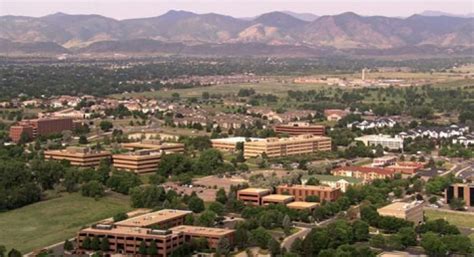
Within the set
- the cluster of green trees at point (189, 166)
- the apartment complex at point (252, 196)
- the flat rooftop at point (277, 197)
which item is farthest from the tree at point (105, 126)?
the flat rooftop at point (277, 197)

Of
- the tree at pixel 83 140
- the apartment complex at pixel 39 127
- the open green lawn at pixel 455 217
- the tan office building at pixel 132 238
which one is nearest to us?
the tan office building at pixel 132 238

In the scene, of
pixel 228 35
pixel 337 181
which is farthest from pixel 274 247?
pixel 228 35

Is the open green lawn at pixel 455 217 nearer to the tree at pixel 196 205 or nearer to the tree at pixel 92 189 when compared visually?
the tree at pixel 196 205

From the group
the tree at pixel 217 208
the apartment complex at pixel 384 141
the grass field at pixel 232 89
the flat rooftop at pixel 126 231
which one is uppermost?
the flat rooftop at pixel 126 231

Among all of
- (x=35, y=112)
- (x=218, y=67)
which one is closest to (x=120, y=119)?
(x=35, y=112)

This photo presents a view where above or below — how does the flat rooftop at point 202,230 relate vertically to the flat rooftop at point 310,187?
above

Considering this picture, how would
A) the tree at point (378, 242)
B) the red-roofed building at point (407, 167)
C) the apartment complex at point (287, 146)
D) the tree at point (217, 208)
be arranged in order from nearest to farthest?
1. the tree at point (378, 242)
2. the tree at point (217, 208)
3. the red-roofed building at point (407, 167)
4. the apartment complex at point (287, 146)

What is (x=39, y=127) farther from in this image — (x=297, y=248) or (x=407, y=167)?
(x=297, y=248)
